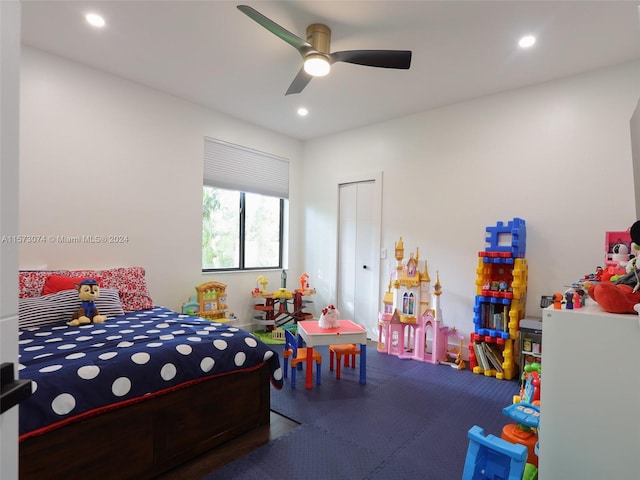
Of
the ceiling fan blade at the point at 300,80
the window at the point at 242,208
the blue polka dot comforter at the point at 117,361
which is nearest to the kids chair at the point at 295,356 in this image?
the blue polka dot comforter at the point at 117,361

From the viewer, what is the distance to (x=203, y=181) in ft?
12.6

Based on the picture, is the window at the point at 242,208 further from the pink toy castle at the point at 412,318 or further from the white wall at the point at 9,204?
the white wall at the point at 9,204

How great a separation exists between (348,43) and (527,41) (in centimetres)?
127

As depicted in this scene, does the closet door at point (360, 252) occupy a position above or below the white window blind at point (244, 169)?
below

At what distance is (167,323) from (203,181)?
6.30ft

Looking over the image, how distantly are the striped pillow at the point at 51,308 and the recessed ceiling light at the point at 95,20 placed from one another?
6.15 ft

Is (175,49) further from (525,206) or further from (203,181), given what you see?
(525,206)

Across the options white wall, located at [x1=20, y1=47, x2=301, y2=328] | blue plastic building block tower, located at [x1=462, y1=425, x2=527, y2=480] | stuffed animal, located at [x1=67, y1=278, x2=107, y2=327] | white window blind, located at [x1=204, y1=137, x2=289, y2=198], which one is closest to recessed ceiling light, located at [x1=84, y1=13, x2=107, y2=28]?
white wall, located at [x1=20, y1=47, x2=301, y2=328]

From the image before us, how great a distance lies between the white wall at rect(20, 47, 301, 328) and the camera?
273cm

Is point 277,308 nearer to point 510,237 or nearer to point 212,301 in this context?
point 212,301

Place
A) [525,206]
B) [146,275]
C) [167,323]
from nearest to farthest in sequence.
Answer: [167,323] → [525,206] → [146,275]

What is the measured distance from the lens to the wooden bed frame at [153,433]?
4.51ft

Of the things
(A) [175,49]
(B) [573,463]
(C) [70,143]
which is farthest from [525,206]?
(C) [70,143]

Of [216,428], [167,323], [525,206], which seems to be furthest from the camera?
[525,206]
